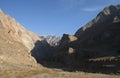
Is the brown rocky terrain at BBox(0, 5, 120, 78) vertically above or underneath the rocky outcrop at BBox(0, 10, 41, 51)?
underneath

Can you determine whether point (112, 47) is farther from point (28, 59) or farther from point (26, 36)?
point (26, 36)

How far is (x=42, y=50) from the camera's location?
195m

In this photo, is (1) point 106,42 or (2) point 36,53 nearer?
(1) point 106,42

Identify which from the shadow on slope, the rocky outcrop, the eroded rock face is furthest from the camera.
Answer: the rocky outcrop

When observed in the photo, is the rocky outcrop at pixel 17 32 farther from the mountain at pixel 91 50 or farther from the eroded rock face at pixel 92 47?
the eroded rock face at pixel 92 47

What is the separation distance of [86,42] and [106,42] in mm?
20401

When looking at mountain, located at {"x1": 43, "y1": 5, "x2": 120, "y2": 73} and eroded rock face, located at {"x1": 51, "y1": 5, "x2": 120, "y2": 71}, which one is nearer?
mountain, located at {"x1": 43, "y1": 5, "x2": 120, "y2": 73}

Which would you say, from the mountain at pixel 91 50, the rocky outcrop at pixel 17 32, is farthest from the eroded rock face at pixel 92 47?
the rocky outcrop at pixel 17 32

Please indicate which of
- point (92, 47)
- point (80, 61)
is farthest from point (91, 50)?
point (92, 47)

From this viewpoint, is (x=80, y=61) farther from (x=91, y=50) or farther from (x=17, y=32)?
(x=17, y=32)

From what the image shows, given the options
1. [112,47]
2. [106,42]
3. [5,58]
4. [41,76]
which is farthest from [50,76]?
[106,42]

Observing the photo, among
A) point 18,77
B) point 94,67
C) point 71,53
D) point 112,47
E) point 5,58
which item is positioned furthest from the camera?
point 71,53

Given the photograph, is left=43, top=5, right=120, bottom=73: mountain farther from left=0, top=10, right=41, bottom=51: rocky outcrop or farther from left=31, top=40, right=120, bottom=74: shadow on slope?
left=0, top=10, right=41, bottom=51: rocky outcrop

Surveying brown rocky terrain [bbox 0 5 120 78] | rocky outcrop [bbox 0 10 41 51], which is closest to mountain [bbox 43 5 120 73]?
brown rocky terrain [bbox 0 5 120 78]
